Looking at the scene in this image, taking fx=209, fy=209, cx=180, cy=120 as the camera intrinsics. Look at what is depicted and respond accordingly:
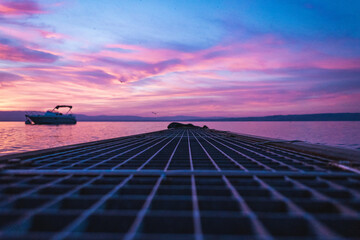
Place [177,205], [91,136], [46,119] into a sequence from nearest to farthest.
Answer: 1. [177,205]
2. [91,136]
3. [46,119]

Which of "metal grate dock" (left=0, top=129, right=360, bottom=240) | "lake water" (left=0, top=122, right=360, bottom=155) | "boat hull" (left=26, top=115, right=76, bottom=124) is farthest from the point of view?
"boat hull" (left=26, top=115, right=76, bottom=124)

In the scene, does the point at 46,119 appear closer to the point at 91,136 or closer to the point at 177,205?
the point at 91,136

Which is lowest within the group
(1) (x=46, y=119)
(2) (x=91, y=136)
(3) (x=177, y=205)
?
(2) (x=91, y=136)

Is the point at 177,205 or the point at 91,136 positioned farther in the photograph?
the point at 91,136

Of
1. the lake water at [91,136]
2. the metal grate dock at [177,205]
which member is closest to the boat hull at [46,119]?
the lake water at [91,136]

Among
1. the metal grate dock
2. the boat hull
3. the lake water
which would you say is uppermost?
the boat hull

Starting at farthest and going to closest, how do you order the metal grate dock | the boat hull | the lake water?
the boat hull < the lake water < the metal grate dock

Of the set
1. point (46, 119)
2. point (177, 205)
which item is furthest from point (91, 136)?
point (46, 119)

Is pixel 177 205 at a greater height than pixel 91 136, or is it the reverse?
pixel 177 205

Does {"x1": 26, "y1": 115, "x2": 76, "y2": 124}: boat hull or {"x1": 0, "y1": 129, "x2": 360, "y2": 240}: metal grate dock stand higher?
{"x1": 26, "y1": 115, "x2": 76, "y2": 124}: boat hull

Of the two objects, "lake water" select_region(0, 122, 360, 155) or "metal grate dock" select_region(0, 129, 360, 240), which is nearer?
"metal grate dock" select_region(0, 129, 360, 240)

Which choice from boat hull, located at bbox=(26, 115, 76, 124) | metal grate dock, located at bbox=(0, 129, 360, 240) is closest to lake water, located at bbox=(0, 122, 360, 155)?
metal grate dock, located at bbox=(0, 129, 360, 240)

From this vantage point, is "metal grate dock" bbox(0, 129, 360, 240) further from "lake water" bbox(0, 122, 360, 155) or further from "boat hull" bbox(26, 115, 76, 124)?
"boat hull" bbox(26, 115, 76, 124)

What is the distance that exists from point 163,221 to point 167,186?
1286 millimetres
